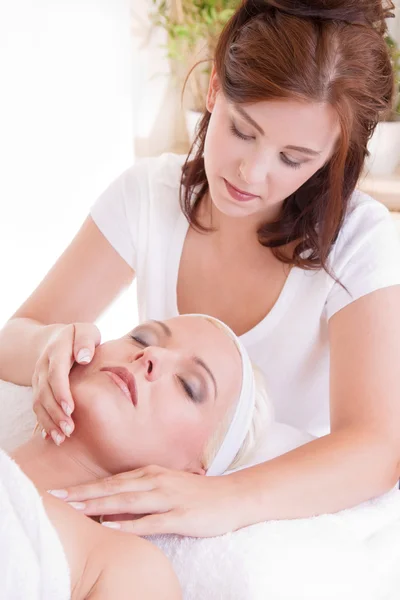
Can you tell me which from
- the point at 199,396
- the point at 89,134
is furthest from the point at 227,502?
the point at 89,134

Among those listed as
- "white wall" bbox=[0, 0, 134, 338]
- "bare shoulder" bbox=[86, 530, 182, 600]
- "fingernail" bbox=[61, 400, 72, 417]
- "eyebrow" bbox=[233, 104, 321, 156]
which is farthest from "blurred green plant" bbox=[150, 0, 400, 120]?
"bare shoulder" bbox=[86, 530, 182, 600]

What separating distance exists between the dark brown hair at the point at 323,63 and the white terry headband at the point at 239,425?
0.29 meters

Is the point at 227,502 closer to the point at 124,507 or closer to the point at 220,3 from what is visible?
the point at 124,507

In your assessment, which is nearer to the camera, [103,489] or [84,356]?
[103,489]

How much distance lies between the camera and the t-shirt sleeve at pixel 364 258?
1.43 meters

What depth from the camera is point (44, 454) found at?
4.00 ft

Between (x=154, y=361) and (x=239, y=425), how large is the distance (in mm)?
201

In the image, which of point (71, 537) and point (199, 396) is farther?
point (199, 396)

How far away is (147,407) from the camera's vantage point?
3.94 ft

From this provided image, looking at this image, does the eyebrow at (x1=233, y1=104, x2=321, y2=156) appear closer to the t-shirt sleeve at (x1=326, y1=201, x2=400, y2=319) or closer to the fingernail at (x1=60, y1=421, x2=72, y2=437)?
the t-shirt sleeve at (x1=326, y1=201, x2=400, y2=319)

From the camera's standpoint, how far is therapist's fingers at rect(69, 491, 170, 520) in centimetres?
105

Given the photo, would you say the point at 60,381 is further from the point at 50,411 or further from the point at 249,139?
the point at 249,139

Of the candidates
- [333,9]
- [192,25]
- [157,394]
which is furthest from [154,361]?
[192,25]

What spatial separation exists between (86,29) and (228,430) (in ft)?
5.46
